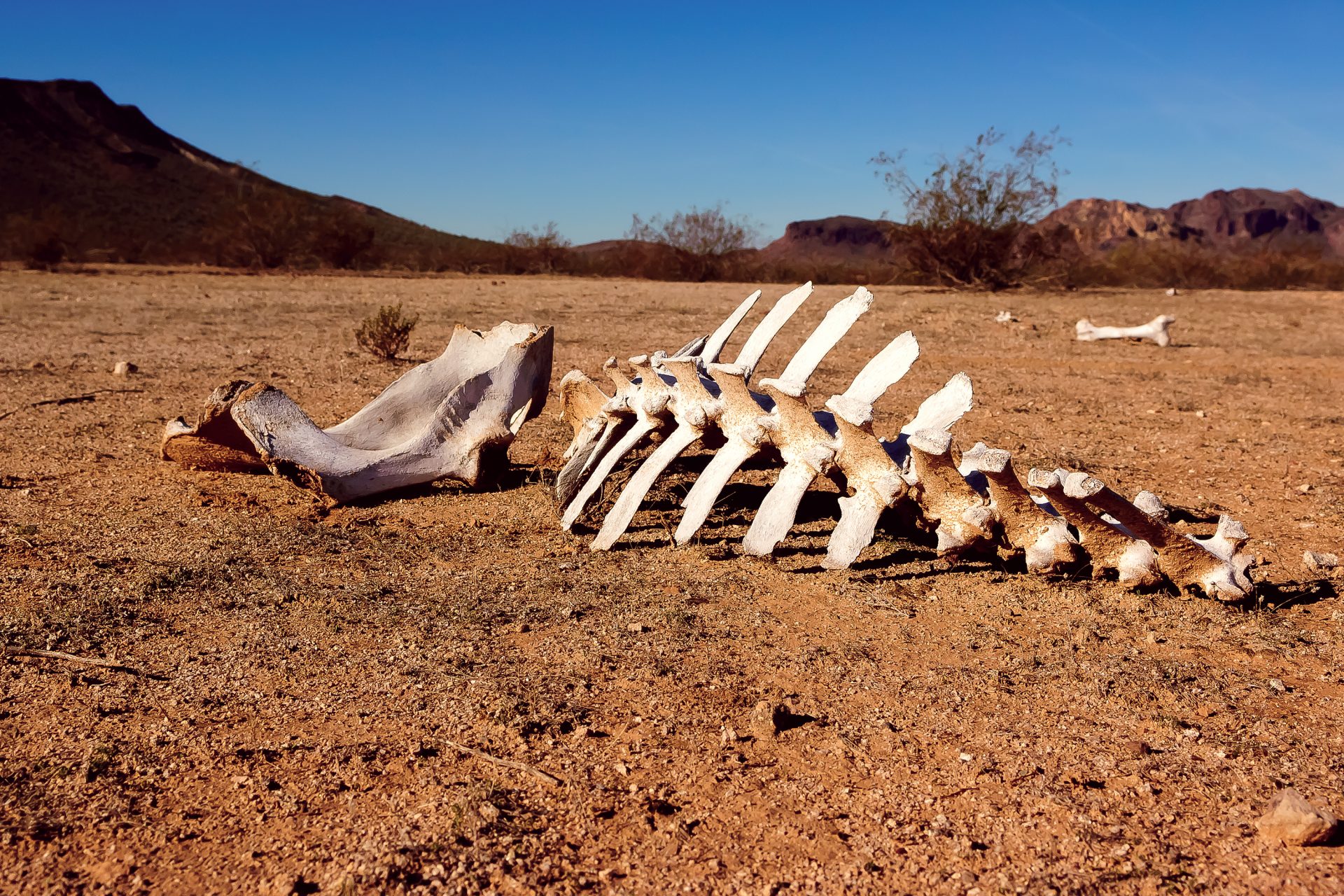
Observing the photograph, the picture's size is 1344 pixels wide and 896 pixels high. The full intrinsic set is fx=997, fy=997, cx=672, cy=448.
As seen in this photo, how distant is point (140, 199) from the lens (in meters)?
44.3

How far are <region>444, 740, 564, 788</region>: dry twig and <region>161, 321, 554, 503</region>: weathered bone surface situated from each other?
7.03 feet

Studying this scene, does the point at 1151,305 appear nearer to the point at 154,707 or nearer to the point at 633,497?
the point at 633,497

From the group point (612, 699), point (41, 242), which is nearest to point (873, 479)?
point (612, 699)

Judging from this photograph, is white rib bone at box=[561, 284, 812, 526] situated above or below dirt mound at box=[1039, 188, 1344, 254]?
below

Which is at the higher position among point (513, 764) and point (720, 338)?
point (720, 338)

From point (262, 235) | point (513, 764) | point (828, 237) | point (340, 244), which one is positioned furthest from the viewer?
point (828, 237)

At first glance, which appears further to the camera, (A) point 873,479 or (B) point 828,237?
(B) point 828,237

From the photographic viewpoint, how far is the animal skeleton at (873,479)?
3191mm

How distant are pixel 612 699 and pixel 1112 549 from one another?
1.75m

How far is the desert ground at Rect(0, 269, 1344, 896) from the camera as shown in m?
1.93

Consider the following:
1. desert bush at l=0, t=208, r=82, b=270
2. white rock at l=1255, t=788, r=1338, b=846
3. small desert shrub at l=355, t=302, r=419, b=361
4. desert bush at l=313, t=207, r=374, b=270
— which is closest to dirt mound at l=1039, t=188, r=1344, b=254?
desert bush at l=313, t=207, r=374, b=270

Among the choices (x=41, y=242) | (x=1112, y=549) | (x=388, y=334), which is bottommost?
(x=1112, y=549)

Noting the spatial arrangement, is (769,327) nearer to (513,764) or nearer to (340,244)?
(513,764)

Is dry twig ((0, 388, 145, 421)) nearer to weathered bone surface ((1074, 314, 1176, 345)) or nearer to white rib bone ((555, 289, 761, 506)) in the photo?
white rib bone ((555, 289, 761, 506))
